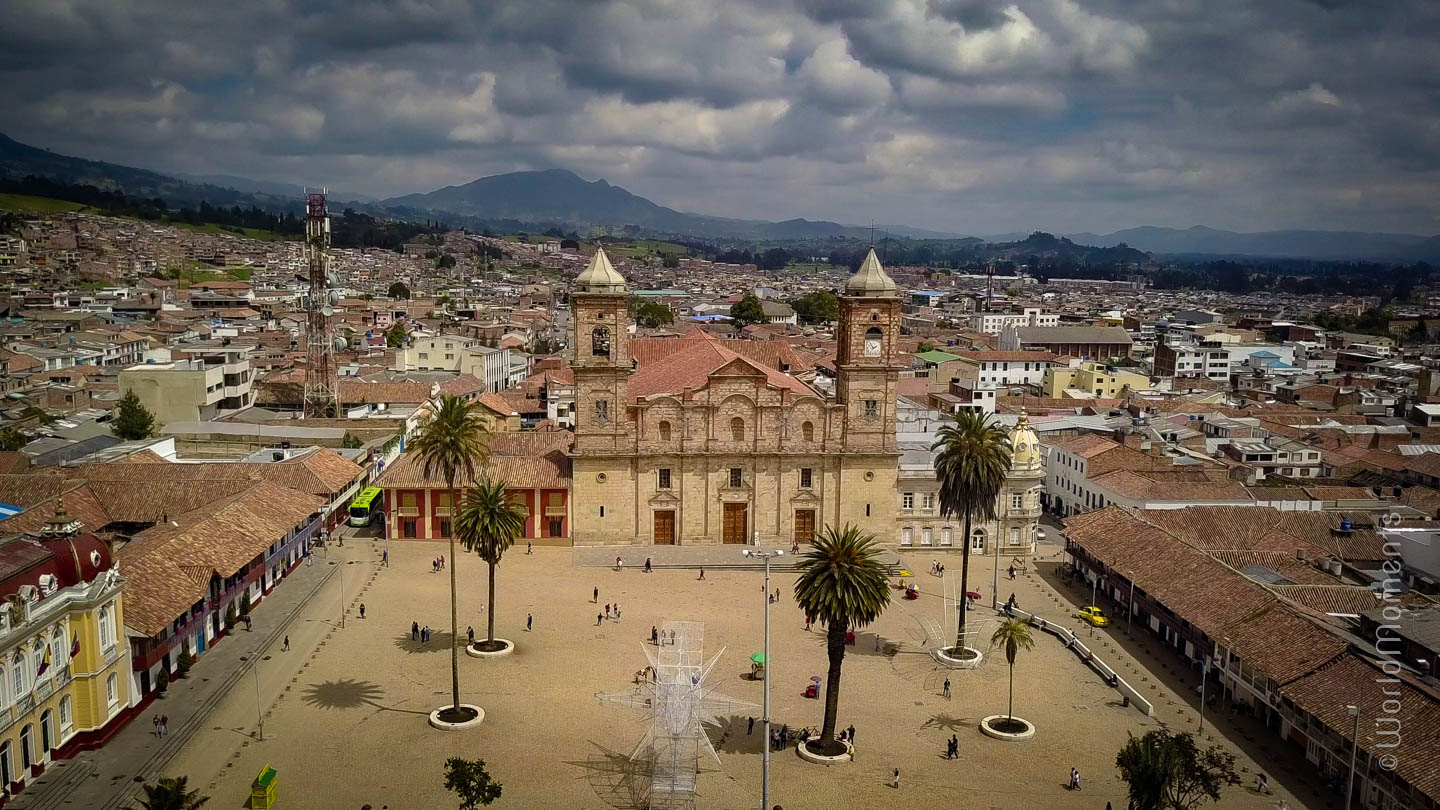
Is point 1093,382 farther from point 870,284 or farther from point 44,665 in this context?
point 44,665

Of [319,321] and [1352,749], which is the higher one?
[319,321]

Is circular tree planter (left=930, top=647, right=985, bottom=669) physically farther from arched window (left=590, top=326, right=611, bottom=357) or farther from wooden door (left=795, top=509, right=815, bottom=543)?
arched window (left=590, top=326, right=611, bottom=357)

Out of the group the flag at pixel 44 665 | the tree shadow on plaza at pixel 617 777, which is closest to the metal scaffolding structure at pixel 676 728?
the tree shadow on plaza at pixel 617 777

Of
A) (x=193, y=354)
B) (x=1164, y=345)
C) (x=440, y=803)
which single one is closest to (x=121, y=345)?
(x=193, y=354)

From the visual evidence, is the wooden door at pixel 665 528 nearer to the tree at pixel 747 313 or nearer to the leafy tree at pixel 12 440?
the leafy tree at pixel 12 440

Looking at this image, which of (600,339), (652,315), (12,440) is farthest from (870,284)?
(652,315)

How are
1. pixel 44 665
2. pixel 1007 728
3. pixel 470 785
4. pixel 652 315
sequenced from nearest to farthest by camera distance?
pixel 470 785
pixel 44 665
pixel 1007 728
pixel 652 315
